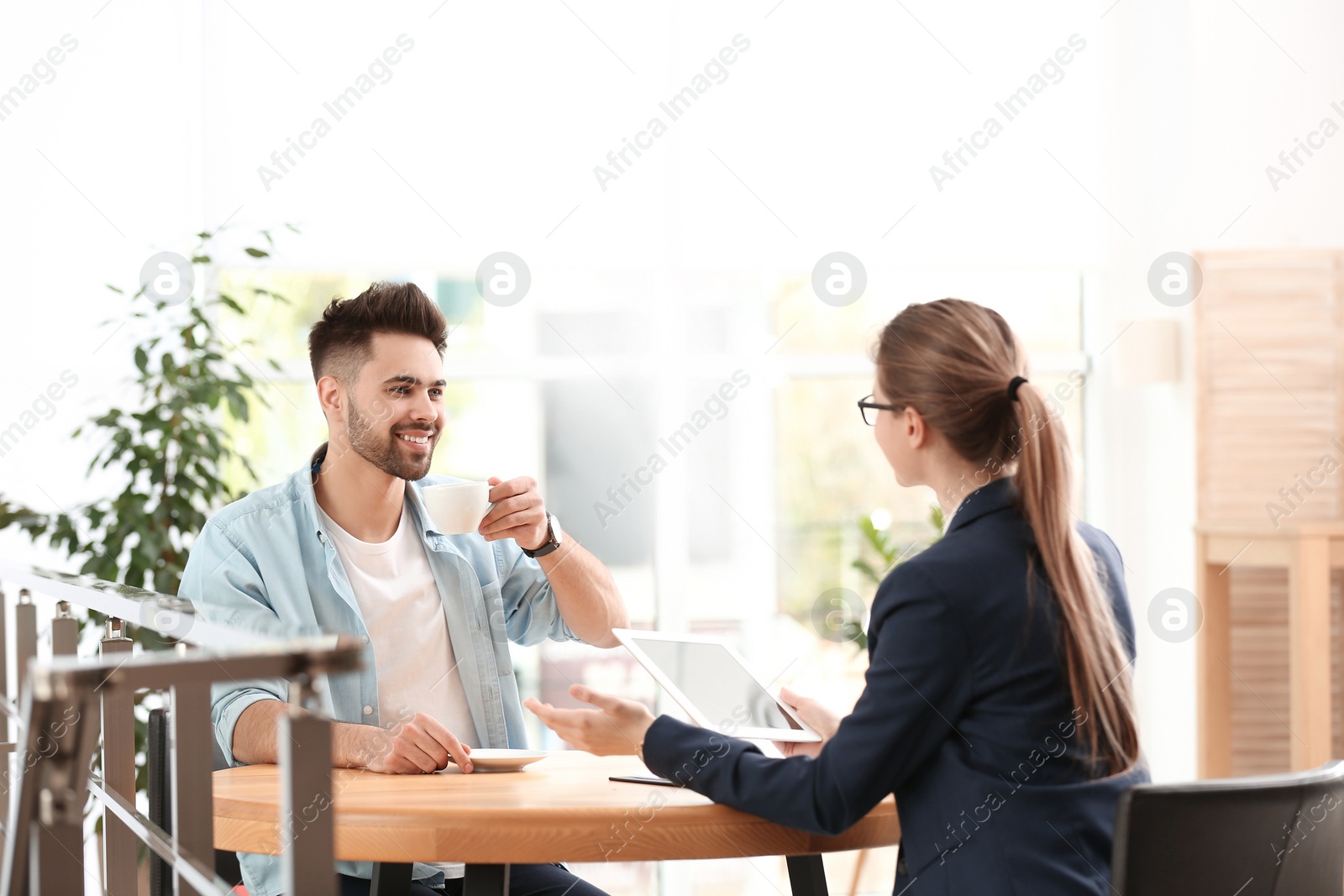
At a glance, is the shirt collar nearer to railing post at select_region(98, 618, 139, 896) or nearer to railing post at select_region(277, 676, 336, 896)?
railing post at select_region(277, 676, 336, 896)

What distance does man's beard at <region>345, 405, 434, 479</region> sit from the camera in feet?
6.66

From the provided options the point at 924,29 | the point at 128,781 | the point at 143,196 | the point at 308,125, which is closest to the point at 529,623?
the point at 128,781

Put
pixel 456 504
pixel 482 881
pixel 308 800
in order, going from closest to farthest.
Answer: pixel 308 800 < pixel 482 881 < pixel 456 504

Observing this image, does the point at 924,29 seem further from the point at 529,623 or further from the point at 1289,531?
the point at 529,623

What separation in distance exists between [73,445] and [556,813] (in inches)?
99.6

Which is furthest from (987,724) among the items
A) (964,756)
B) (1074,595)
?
(1074,595)

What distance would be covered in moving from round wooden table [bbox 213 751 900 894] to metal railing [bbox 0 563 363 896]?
0.10 meters

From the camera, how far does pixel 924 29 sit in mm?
4160

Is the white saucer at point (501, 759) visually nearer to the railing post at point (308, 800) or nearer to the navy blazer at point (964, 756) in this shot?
the navy blazer at point (964, 756)

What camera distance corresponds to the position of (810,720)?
165cm

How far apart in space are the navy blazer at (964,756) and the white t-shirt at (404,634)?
731 mm

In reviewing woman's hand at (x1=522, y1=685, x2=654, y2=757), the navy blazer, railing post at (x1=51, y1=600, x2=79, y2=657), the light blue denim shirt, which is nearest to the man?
the light blue denim shirt

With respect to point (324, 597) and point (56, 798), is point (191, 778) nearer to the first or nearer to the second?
point (56, 798)

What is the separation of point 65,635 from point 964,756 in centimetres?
116
